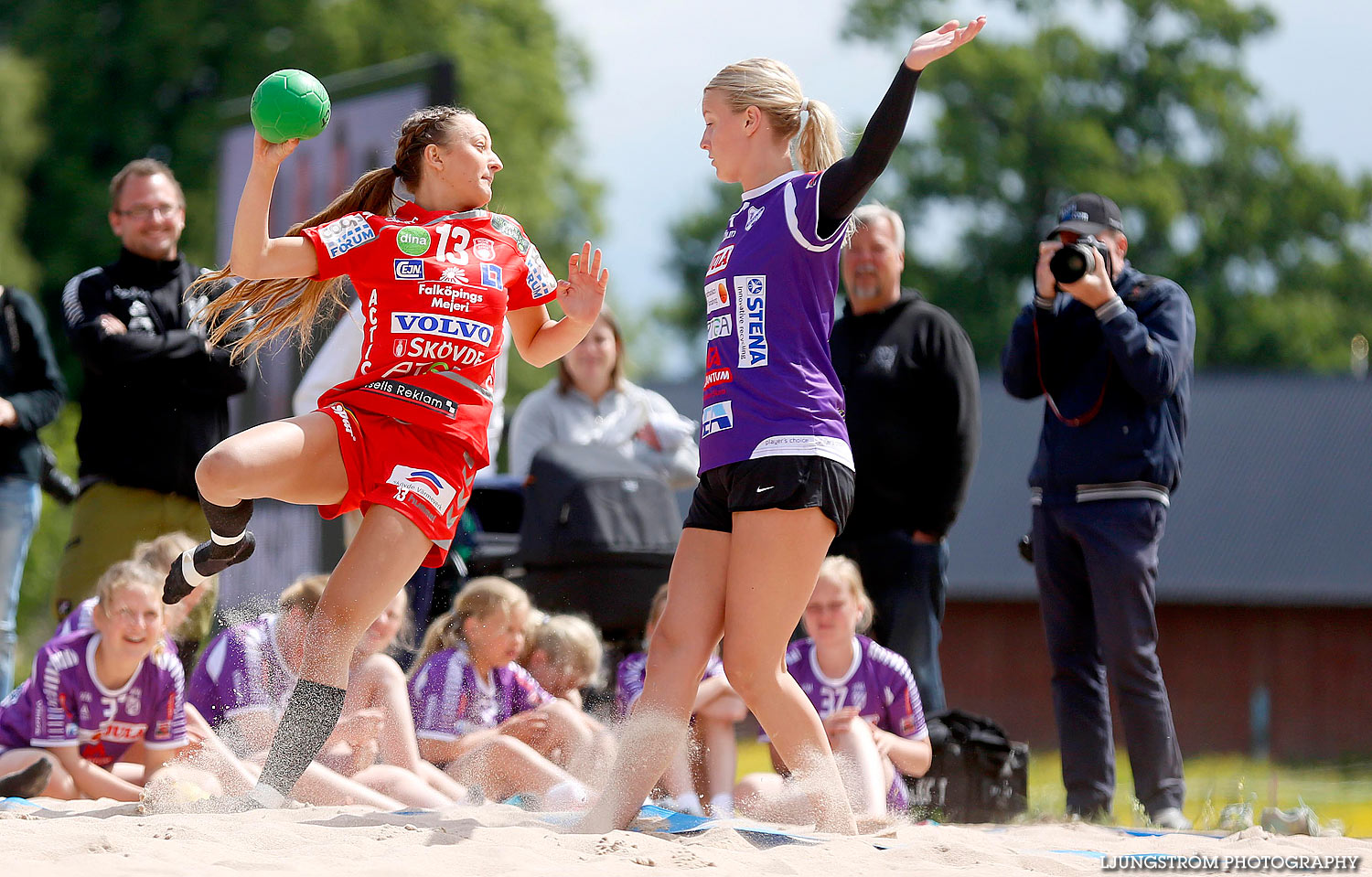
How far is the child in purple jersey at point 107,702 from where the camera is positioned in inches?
210

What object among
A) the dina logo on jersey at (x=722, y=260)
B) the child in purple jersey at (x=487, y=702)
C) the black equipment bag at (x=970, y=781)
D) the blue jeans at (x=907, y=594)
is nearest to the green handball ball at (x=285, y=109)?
the dina logo on jersey at (x=722, y=260)

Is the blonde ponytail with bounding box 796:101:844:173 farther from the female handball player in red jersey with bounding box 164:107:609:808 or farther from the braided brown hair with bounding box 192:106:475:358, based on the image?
the braided brown hair with bounding box 192:106:475:358

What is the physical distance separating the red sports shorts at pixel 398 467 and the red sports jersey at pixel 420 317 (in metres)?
0.04

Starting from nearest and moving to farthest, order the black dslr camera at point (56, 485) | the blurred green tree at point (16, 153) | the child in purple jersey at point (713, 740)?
the child in purple jersey at point (713, 740), the black dslr camera at point (56, 485), the blurred green tree at point (16, 153)

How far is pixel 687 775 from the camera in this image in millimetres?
5375

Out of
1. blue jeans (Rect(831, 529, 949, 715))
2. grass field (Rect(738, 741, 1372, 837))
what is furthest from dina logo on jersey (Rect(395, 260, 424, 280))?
grass field (Rect(738, 741, 1372, 837))

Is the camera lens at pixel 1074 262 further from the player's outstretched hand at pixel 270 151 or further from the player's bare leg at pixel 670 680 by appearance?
the player's outstretched hand at pixel 270 151

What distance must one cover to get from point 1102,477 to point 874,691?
3.81ft

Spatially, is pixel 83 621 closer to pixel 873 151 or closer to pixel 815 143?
pixel 815 143

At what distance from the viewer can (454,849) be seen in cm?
370

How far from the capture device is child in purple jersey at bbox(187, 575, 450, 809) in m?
5.17

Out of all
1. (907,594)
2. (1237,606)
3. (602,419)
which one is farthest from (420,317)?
(1237,606)

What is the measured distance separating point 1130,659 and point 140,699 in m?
3.59

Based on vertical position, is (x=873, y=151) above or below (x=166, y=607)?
above
